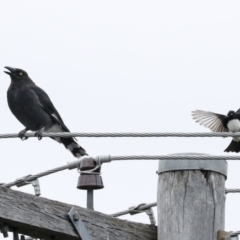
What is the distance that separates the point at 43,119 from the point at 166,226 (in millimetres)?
5446

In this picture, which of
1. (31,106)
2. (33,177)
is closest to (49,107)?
(31,106)

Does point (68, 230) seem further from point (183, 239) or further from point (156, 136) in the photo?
point (156, 136)

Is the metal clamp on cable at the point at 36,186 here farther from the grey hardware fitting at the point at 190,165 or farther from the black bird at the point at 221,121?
the black bird at the point at 221,121

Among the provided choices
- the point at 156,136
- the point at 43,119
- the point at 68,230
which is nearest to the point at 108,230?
the point at 68,230

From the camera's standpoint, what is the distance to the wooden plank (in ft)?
14.9

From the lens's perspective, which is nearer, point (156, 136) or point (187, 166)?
point (187, 166)

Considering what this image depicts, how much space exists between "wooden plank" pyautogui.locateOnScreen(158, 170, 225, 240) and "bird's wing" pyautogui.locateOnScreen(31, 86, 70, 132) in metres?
5.40

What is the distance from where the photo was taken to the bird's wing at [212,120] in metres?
12.9

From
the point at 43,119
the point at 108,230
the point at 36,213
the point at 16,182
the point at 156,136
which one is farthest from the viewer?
the point at 43,119

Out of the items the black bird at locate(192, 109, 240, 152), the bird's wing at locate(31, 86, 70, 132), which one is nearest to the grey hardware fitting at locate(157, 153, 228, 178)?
the bird's wing at locate(31, 86, 70, 132)

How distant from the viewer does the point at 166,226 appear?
15.0 feet

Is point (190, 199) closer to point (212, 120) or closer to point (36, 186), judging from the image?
point (36, 186)

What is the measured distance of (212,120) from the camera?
13.1 metres

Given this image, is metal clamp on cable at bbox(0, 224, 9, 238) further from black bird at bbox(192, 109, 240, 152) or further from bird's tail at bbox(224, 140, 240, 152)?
bird's tail at bbox(224, 140, 240, 152)
